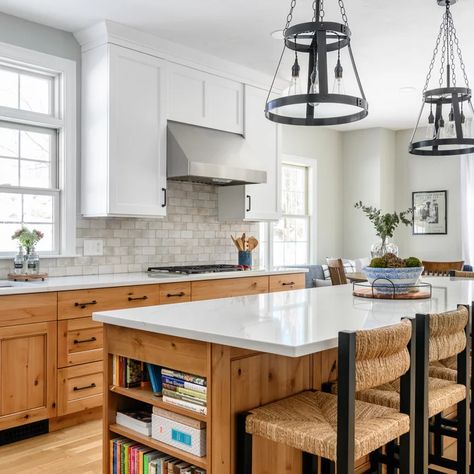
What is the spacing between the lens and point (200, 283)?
164 inches

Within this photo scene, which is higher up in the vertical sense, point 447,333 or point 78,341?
point 447,333

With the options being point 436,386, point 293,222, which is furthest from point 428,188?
point 436,386

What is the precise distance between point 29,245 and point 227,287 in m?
1.51

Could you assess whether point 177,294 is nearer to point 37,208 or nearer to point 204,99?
point 37,208

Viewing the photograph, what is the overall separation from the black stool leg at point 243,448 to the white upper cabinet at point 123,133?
2.48m

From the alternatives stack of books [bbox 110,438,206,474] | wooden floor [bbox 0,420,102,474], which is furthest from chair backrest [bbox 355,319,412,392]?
wooden floor [bbox 0,420,102,474]

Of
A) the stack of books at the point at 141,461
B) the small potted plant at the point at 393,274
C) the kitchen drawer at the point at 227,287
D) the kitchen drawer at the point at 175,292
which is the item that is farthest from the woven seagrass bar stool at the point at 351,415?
the kitchen drawer at the point at 227,287

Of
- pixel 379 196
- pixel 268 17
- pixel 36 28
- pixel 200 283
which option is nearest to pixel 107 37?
pixel 36 28

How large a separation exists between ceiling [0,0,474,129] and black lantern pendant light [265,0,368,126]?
1330mm

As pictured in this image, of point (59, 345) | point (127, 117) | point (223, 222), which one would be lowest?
point (59, 345)

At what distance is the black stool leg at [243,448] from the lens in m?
1.81

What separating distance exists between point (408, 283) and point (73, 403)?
2.15 meters

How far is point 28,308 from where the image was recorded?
3217mm

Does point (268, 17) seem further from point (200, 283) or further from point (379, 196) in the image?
point (379, 196)
